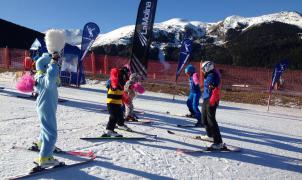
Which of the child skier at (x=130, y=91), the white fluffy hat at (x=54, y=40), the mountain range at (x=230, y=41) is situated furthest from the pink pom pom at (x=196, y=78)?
the mountain range at (x=230, y=41)

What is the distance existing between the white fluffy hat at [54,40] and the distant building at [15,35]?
3922 centimetres

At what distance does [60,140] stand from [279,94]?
1683cm

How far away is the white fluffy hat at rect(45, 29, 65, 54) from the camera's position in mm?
6133

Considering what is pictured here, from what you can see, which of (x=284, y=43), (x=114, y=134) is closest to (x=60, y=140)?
(x=114, y=134)

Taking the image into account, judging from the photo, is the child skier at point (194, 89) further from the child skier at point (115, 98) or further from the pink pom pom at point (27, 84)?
the pink pom pom at point (27, 84)

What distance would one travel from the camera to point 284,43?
5928cm

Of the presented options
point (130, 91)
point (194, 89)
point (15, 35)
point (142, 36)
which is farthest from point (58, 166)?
point (15, 35)

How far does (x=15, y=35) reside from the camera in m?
Answer: 46.3

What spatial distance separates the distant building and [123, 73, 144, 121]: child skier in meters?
35.4

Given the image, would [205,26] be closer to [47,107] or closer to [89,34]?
[89,34]

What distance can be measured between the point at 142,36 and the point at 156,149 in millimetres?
11043

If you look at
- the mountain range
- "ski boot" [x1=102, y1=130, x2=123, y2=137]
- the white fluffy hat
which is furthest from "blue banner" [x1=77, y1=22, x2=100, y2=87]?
the mountain range

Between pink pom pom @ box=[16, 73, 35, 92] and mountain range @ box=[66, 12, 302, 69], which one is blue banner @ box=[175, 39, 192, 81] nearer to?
pink pom pom @ box=[16, 73, 35, 92]

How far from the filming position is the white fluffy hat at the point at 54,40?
613cm
